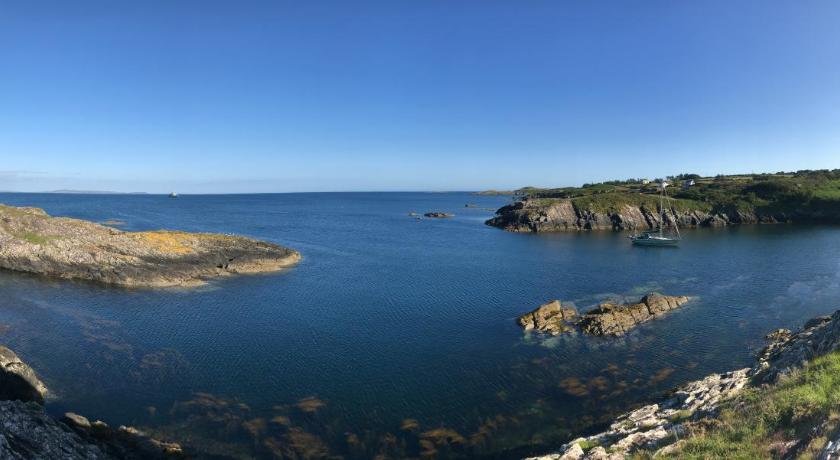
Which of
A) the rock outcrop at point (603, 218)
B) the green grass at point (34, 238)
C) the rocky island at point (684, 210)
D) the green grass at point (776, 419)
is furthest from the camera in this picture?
the rocky island at point (684, 210)

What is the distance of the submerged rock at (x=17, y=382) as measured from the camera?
26984 mm

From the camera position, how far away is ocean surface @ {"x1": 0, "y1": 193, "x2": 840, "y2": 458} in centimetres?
2714

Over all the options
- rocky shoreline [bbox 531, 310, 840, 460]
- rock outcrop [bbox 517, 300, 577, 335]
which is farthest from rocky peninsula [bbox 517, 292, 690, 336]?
rocky shoreline [bbox 531, 310, 840, 460]

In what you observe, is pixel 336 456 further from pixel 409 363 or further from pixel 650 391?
pixel 650 391

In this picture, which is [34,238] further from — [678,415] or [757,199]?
[757,199]

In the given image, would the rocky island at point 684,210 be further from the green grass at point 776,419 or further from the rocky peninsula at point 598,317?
the green grass at point 776,419

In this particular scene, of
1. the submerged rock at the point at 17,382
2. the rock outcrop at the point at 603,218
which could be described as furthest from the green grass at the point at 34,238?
the rock outcrop at the point at 603,218

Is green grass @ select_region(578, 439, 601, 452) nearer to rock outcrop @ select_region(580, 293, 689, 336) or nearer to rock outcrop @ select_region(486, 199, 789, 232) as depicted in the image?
rock outcrop @ select_region(580, 293, 689, 336)

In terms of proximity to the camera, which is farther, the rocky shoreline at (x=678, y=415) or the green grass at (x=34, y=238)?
the green grass at (x=34, y=238)

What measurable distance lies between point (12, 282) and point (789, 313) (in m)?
81.1

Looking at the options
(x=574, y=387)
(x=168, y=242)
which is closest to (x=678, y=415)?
(x=574, y=387)

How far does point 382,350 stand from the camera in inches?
1526

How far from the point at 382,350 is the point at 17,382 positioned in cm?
2252

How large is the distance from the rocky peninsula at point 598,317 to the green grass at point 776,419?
22577 mm
